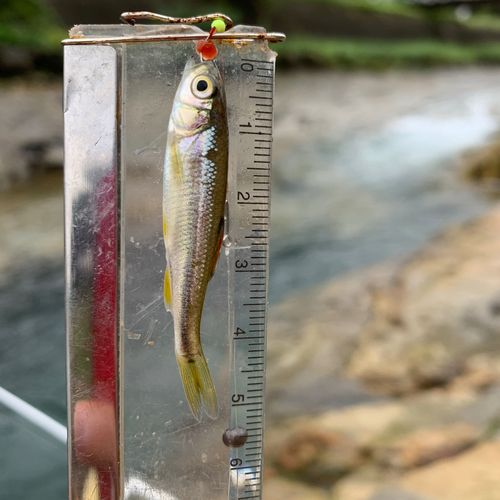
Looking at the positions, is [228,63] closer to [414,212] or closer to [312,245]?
[312,245]

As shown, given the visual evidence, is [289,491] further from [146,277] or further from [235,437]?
[146,277]

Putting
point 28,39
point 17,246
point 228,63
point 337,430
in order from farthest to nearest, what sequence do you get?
1. point 28,39
2. point 17,246
3. point 337,430
4. point 228,63

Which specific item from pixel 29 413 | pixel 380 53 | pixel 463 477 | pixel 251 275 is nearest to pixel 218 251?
pixel 251 275

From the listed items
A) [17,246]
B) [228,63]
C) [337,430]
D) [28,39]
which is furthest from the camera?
[28,39]

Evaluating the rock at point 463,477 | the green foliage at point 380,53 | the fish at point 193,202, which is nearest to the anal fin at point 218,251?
the fish at point 193,202

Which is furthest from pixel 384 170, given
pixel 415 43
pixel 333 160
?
pixel 415 43

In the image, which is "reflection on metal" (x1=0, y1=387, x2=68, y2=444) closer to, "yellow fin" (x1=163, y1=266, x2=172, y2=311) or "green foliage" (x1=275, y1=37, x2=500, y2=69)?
"yellow fin" (x1=163, y1=266, x2=172, y2=311)

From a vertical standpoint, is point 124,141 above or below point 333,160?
above

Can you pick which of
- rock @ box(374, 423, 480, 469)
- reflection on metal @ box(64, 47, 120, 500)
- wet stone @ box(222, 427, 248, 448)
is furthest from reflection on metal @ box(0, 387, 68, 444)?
rock @ box(374, 423, 480, 469)

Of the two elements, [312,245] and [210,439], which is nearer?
[210,439]
